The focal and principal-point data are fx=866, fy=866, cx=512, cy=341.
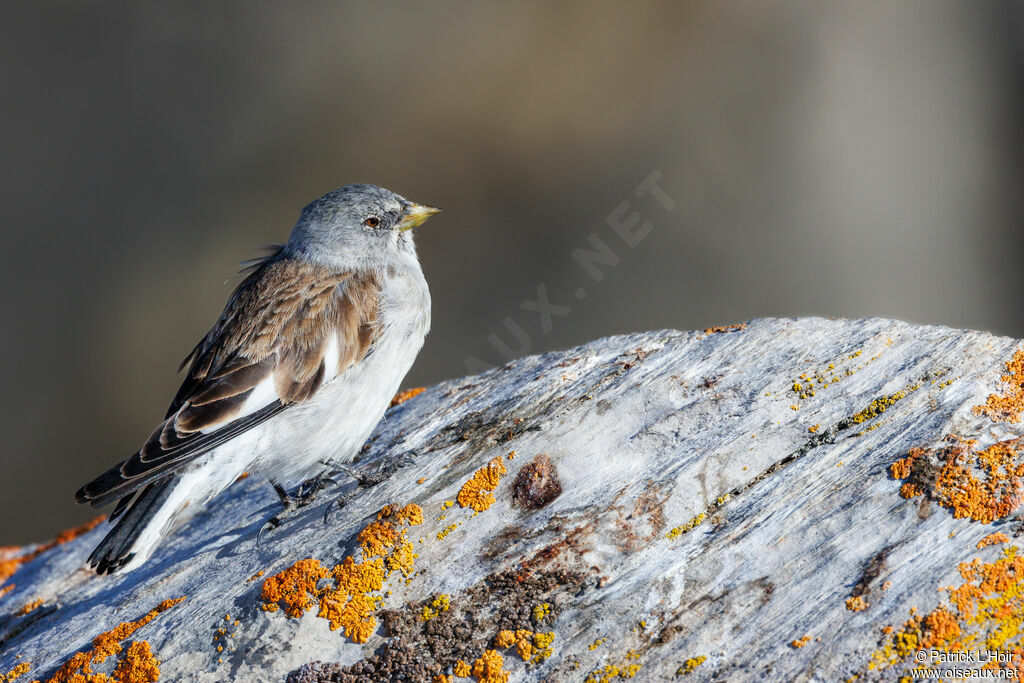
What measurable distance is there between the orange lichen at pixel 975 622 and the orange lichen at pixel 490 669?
1333mm

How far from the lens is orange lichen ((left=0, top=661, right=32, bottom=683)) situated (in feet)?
13.5

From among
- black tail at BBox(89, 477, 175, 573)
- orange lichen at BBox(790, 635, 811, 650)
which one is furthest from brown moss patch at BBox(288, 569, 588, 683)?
black tail at BBox(89, 477, 175, 573)

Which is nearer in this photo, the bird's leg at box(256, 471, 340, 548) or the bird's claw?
the bird's claw

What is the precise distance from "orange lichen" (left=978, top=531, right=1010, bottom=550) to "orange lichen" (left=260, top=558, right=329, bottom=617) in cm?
Answer: 261

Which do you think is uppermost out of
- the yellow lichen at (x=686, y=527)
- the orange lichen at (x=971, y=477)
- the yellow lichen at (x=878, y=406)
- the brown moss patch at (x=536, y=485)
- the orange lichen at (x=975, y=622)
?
the brown moss patch at (x=536, y=485)

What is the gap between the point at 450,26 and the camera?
12.6m

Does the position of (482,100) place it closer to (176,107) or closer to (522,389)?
(176,107)

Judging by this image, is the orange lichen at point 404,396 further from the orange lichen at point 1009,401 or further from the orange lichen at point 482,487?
the orange lichen at point 1009,401

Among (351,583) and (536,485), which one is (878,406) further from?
(351,583)

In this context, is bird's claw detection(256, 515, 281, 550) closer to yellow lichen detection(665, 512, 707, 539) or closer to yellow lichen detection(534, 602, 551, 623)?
yellow lichen detection(534, 602, 551, 623)

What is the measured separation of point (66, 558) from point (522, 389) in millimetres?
3239

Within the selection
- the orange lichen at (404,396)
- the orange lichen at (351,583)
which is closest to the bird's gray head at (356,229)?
the orange lichen at (404,396)

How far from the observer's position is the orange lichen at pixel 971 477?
3320 mm

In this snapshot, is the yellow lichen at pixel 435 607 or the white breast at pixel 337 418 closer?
the yellow lichen at pixel 435 607
